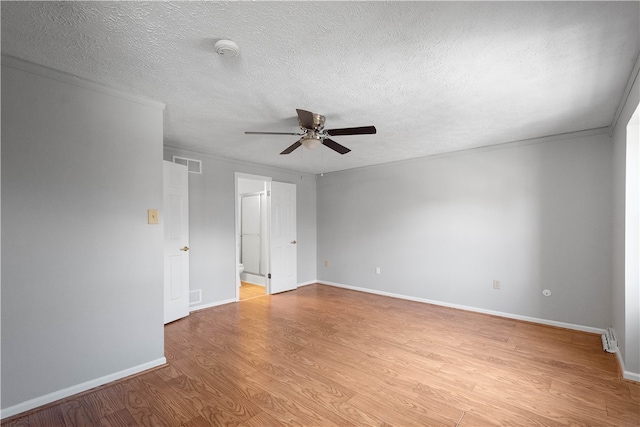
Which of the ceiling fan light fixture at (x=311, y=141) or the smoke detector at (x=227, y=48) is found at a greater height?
the smoke detector at (x=227, y=48)

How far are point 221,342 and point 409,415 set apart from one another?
2.06 metres

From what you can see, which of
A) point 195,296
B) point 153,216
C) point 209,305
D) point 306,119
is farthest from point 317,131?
point 209,305

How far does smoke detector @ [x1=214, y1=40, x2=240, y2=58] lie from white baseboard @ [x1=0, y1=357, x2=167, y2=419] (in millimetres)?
2584

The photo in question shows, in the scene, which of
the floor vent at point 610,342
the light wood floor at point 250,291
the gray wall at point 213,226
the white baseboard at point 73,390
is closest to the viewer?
the white baseboard at point 73,390

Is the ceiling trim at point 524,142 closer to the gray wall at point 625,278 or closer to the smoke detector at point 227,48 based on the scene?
the gray wall at point 625,278

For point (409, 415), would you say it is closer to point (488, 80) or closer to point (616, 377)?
point (616, 377)

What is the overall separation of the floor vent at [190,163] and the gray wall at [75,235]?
1.66 meters

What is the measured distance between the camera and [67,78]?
7.11ft

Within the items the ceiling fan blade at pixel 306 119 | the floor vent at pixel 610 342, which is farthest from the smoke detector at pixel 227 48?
the floor vent at pixel 610 342

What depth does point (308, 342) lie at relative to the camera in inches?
126

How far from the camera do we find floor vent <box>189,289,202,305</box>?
4301mm

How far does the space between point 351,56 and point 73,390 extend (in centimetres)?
312

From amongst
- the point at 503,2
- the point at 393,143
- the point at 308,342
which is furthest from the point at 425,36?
the point at 308,342

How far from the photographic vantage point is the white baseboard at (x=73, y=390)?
76.7 inches
